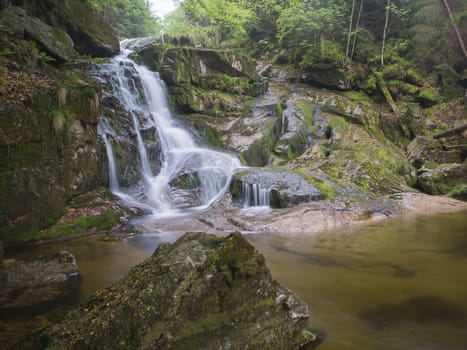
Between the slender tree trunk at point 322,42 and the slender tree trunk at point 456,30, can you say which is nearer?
the slender tree trunk at point 456,30

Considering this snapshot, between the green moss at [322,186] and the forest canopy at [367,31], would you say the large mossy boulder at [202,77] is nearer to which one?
the forest canopy at [367,31]

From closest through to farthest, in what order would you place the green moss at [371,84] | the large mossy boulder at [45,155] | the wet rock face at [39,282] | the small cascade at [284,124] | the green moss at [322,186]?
the wet rock face at [39,282] → the large mossy boulder at [45,155] → the green moss at [322,186] → the small cascade at [284,124] → the green moss at [371,84]

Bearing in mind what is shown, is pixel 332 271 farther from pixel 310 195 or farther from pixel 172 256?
pixel 310 195

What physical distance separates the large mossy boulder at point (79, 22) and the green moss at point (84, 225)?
27.0 feet

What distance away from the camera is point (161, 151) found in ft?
40.3

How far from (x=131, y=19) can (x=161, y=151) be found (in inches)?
764

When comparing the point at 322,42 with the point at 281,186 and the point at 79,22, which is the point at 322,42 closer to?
the point at 281,186

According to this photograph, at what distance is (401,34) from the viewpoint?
64.5ft

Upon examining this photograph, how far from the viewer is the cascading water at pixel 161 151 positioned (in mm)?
10102

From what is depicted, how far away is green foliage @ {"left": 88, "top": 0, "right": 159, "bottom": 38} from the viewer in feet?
79.6

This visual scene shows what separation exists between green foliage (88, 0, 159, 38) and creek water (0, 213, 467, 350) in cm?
2237

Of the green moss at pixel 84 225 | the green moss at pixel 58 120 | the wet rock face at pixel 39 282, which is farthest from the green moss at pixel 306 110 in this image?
the wet rock face at pixel 39 282

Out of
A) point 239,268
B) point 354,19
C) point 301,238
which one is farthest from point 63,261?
point 354,19

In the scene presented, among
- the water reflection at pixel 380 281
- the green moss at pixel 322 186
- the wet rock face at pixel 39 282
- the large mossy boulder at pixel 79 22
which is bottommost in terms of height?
the water reflection at pixel 380 281
